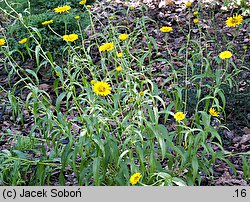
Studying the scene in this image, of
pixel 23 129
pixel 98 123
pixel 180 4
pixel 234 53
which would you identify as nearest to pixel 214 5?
pixel 180 4

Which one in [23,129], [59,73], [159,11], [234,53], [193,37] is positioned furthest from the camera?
[159,11]

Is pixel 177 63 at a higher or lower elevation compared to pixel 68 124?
lower

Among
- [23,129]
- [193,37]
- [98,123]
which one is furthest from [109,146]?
[193,37]

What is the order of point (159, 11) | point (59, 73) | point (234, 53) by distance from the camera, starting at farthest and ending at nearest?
1. point (159, 11)
2. point (234, 53)
3. point (59, 73)

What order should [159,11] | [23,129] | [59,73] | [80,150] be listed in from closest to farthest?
[80,150] < [59,73] < [23,129] < [159,11]

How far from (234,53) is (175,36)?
2.50 feet

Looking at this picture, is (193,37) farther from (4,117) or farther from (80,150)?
(80,150)

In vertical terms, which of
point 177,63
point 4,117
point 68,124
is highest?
point 68,124

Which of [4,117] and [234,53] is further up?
[234,53]

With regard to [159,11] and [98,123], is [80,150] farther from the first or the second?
[159,11]

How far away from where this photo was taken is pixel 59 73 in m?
2.46

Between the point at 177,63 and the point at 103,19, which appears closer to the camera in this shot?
the point at 177,63

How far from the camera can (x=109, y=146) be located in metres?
2.31

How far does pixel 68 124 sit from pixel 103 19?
272cm
